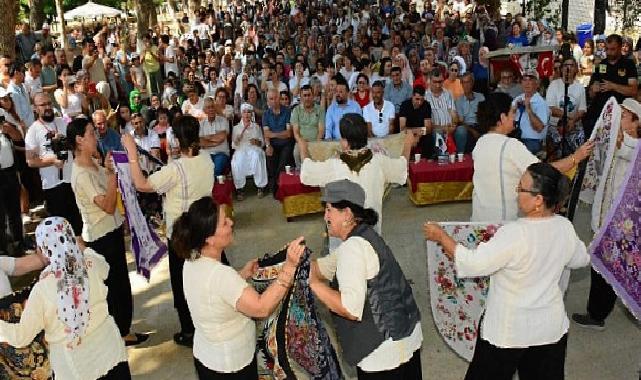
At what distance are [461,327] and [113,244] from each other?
248cm

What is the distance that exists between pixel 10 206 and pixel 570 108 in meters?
6.72

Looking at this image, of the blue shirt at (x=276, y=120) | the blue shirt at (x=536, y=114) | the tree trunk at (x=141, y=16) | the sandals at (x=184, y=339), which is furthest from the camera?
the tree trunk at (x=141, y=16)

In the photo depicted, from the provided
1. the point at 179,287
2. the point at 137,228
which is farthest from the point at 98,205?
the point at 179,287

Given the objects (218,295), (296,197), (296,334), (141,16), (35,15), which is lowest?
(296,197)

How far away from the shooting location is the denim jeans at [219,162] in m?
8.48

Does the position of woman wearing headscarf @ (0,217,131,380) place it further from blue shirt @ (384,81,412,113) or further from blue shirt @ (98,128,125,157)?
blue shirt @ (384,81,412,113)

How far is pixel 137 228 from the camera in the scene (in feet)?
15.7

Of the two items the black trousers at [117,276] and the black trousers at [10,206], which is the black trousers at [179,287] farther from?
the black trousers at [10,206]

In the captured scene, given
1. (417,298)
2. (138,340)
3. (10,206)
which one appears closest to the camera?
(138,340)

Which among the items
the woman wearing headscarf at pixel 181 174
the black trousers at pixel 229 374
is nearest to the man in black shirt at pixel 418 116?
the woman wearing headscarf at pixel 181 174

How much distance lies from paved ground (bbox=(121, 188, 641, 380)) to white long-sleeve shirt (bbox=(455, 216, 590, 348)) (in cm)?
147

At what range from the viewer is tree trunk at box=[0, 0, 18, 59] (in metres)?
12.1

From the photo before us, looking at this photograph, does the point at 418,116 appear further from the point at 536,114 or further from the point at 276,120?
the point at 276,120

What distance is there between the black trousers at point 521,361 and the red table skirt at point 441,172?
14.4ft
